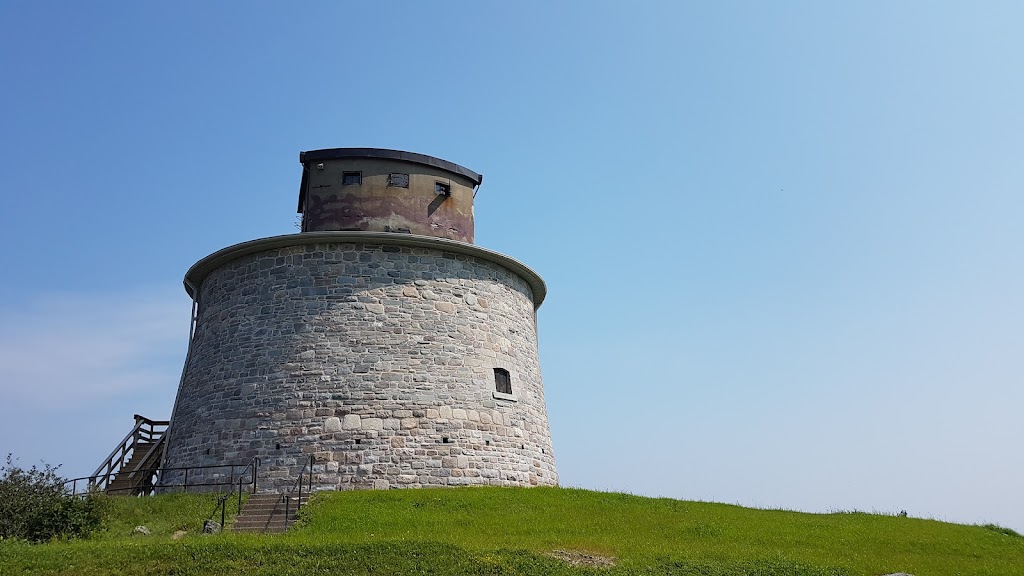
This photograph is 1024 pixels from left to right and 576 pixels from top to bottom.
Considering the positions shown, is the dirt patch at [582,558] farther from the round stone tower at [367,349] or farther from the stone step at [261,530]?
the round stone tower at [367,349]

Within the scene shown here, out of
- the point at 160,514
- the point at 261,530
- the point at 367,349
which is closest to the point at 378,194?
the point at 367,349

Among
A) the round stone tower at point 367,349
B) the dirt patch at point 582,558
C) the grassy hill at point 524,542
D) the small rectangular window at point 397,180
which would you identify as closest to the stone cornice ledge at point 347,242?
the round stone tower at point 367,349

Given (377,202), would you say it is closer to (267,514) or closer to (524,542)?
(267,514)

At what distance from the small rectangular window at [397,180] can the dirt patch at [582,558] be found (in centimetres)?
1256

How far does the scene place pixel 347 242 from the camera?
20.7 metres

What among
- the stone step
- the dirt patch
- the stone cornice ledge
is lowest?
the dirt patch

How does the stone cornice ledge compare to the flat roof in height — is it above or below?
below

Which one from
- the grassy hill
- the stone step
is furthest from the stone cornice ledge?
the stone step

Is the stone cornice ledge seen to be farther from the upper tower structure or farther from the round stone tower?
the upper tower structure

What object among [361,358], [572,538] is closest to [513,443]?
[361,358]

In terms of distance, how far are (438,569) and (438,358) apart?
9.58 metres

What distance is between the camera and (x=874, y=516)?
18.4 metres

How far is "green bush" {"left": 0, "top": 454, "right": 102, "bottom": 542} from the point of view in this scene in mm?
13859

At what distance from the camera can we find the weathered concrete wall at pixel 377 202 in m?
22.0
